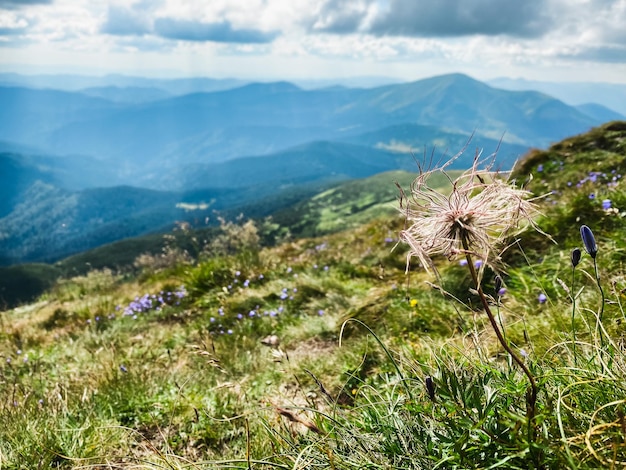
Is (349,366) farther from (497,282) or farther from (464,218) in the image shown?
(464,218)

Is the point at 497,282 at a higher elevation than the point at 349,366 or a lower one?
higher

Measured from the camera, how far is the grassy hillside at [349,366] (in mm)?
2008

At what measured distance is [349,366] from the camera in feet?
15.2

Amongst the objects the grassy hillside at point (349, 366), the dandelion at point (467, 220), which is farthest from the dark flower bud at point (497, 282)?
the dandelion at point (467, 220)

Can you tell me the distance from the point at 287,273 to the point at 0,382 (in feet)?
18.2

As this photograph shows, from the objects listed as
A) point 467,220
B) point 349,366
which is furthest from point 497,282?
point 349,366

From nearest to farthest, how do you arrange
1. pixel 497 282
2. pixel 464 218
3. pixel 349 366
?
pixel 464 218 → pixel 497 282 → pixel 349 366

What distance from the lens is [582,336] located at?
3436 millimetres

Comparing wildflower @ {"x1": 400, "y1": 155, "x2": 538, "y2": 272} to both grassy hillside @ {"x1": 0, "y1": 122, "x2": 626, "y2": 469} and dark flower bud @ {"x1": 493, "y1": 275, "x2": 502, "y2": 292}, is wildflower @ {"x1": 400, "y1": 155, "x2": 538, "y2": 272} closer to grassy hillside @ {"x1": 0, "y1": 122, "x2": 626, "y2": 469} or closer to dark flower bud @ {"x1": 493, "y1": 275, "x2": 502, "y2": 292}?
grassy hillside @ {"x1": 0, "y1": 122, "x2": 626, "y2": 469}

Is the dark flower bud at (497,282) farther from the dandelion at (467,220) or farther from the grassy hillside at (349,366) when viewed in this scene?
the dandelion at (467,220)

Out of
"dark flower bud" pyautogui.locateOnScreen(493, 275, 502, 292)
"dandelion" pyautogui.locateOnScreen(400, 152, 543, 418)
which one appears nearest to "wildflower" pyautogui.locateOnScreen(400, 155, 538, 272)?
"dandelion" pyautogui.locateOnScreen(400, 152, 543, 418)

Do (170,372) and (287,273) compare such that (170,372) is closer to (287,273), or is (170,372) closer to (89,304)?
(287,273)

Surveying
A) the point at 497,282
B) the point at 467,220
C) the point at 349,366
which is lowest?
the point at 349,366

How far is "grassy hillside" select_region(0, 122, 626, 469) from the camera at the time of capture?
2.01 m
